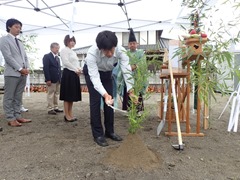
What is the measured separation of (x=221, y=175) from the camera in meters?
1.96

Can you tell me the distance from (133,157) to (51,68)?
2.96 meters

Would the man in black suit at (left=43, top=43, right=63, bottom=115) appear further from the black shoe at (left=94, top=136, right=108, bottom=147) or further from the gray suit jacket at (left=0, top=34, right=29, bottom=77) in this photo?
the black shoe at (left=94, top=136, right=108, bottom=147)

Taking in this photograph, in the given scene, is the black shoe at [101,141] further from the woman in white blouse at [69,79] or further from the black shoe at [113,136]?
the woman in white blouse at [69,79]

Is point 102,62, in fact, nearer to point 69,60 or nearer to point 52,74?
point 69,60

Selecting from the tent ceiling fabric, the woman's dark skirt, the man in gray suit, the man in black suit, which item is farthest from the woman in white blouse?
the tent ceiling fabric

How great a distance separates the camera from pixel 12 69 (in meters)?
3.37

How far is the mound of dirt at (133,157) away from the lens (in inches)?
81.9

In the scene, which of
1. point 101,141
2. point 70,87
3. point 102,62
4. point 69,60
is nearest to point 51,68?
point 69,60

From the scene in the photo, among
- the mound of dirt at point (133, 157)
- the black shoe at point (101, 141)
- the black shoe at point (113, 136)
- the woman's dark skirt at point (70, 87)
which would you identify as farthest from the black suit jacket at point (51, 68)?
the mound of dirt at point (133, 157)

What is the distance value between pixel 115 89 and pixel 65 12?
9.16 ft

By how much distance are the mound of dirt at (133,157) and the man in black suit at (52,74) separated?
8.67 ft

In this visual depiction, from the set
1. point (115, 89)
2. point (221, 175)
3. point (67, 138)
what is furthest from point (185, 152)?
point (115, 89)

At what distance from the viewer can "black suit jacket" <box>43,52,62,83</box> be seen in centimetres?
448

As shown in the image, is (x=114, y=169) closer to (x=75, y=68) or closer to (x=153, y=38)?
(x=75, y=68)
